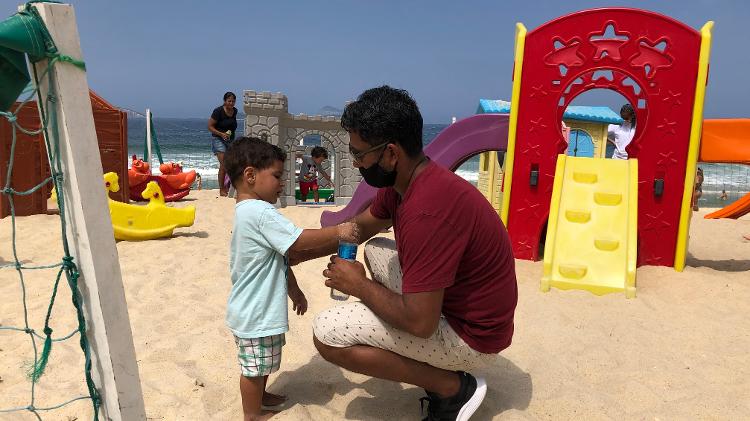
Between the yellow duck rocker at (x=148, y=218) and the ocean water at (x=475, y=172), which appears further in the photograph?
the ocean water at (x=475, y=172)

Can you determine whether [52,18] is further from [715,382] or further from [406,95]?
[715,382]

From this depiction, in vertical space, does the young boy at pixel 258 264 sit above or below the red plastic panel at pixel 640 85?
below

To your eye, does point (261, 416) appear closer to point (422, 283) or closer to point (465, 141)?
point (422, 283)

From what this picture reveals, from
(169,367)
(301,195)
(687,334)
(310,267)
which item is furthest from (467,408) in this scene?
(301,195)

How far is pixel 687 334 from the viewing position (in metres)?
3.70

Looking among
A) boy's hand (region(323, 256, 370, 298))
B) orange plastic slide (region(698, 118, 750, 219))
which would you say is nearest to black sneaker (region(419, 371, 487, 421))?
boy's hand (region(323, 256, 370, 298))

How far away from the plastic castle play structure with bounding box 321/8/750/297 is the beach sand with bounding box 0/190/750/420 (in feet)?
2.23

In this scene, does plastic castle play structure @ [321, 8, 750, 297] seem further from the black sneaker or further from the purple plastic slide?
the black sneaker

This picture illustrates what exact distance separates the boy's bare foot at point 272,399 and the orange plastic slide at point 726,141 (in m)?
5.09

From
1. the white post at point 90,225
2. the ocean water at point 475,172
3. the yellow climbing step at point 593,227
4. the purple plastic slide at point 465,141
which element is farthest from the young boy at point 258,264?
the ocean water at point 475,172

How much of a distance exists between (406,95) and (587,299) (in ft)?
9.47

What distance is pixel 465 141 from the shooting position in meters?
6.43

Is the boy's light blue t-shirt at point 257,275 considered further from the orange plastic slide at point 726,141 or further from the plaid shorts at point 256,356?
the orange plastic slide at point 726,141

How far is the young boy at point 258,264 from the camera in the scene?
7.84ft
